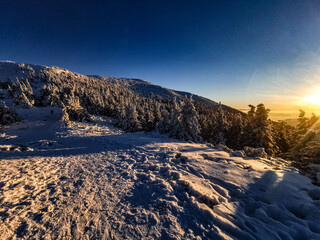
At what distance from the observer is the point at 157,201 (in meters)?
4.38

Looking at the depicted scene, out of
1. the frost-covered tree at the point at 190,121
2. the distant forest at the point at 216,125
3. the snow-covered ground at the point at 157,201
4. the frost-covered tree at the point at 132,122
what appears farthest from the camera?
the frost-covered tree at the point at 132,122

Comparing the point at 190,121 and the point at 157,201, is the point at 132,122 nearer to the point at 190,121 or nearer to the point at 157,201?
the point at 190,121

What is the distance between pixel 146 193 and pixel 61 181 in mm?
4427

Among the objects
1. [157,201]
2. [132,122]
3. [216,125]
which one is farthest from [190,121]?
[132,122]

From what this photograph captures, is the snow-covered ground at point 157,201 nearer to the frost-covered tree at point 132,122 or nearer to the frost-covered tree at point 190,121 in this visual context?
the frost-covered tree at point 190,121

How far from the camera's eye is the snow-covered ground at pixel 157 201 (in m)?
3.30

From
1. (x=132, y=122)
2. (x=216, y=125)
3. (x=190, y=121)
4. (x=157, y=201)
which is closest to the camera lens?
(x=157, y=201)

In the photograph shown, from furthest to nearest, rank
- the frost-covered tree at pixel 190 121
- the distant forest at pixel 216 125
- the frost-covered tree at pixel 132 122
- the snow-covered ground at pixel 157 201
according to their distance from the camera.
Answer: the frost-covered tree at pixel 132 122
the frost-covered tree at pixel 190 121
the distant forest at pixel 216 125
the snow-covered ground at pixel 157 201

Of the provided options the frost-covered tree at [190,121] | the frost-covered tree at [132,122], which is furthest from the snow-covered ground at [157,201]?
the frost-covered tree at [132,122]

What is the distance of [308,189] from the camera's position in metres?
4.62

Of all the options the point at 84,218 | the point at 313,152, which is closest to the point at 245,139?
the point at 313,152

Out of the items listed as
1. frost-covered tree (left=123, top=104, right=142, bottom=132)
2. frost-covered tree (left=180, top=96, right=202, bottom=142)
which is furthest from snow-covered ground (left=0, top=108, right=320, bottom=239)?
frost-covered tree (left=123, top=104, right=142, bottom=132)

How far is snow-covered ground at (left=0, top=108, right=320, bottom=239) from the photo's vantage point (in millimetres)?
3303

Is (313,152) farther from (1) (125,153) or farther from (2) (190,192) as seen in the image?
(1) (125,153)
